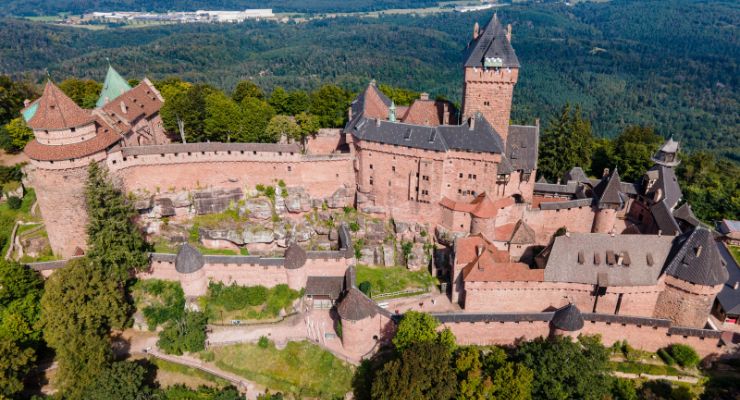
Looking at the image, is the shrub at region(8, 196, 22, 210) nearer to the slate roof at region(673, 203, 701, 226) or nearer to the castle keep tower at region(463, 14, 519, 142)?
the castle keep tower at region(463, 14, 519, 142)

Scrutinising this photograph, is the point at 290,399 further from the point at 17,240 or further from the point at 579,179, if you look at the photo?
the point at 579,179

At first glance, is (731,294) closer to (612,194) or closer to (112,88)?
(612,194)

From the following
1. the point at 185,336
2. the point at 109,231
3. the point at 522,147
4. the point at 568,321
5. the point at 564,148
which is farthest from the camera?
the point at 564,148

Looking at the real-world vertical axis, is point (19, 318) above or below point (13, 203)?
below

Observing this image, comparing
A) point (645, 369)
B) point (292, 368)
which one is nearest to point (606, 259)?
point (645, 369)

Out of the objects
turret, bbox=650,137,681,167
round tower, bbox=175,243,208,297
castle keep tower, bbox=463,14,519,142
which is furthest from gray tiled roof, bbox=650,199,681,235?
round tower, bbox=175,243,208,297

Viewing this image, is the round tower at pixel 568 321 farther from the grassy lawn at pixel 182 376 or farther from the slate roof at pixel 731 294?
the grassy lawn at pixel 182 376

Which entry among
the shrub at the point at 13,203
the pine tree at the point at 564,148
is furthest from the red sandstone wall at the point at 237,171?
the pine tree at the point at 564,148
